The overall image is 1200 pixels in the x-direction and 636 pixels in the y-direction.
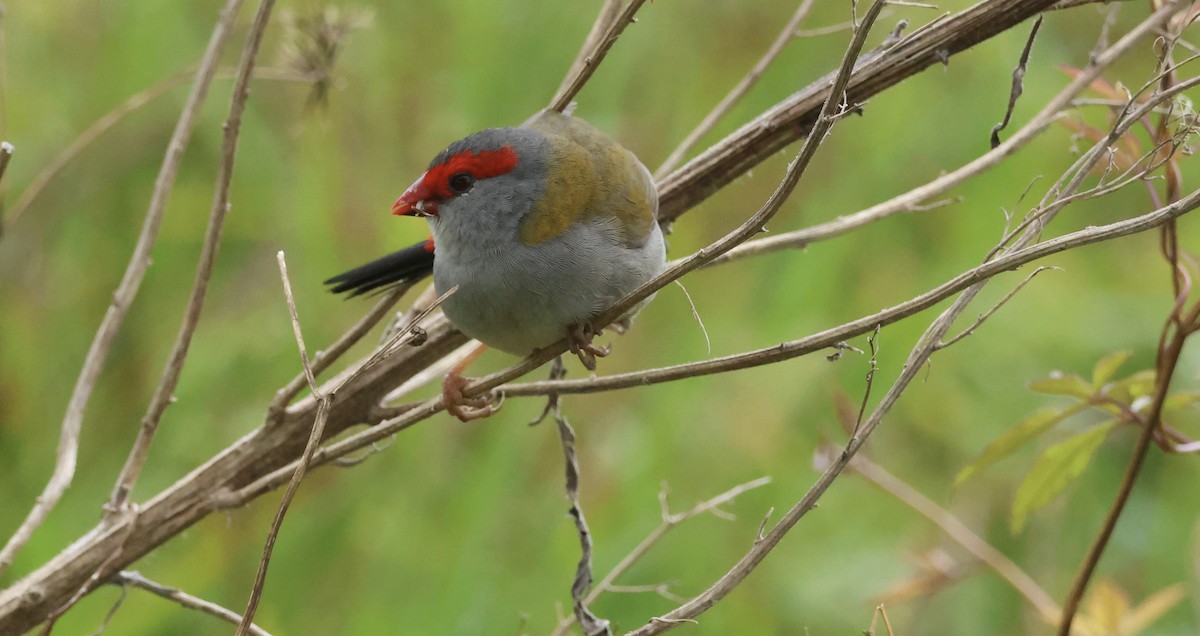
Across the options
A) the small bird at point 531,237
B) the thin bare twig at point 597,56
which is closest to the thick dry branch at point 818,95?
the small bird at point 531,237

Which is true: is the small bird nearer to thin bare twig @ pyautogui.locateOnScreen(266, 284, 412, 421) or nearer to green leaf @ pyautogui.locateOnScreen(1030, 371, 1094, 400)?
thin bare twig @ pyautogui.locateOnScreen(266, 284, 412, 421)

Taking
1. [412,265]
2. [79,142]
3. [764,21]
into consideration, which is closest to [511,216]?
[412,265]

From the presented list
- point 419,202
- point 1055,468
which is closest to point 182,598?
point 419,202

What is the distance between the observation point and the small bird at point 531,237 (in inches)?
71.0

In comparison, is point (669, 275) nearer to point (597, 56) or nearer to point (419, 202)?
Result: point (597, 56)

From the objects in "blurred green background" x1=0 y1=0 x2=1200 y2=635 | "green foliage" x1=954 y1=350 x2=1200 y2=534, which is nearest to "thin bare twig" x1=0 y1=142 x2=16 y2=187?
"green foliage" x1=954 y1=350 x2=1200 y2=534

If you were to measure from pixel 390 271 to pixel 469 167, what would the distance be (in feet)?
0.81

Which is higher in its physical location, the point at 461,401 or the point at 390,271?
the point at 390,271

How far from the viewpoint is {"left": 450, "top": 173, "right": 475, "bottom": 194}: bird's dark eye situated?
2031mm

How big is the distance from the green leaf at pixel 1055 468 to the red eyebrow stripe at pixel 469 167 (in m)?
0.96

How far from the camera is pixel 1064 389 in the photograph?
5.11ft

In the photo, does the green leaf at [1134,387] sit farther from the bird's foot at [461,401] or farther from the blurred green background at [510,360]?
the blurred green background at [510,360]

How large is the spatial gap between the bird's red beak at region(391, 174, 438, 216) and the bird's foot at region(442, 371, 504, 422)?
32cm

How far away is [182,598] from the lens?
1.62 m
